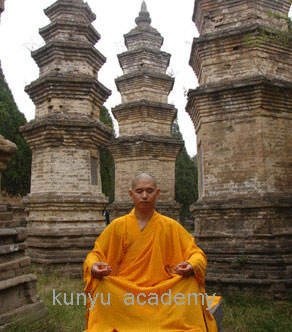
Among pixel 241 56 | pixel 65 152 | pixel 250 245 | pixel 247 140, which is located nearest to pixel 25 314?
pixel 250 245

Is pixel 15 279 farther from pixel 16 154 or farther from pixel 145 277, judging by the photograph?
pixel 16 154

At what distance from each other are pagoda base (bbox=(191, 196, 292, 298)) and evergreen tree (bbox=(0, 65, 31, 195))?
14945 millimetres

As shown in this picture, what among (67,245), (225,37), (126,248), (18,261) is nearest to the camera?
(126,248)

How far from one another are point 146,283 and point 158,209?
33.2 feet

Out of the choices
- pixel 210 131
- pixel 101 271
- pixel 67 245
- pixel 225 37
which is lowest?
pixel 67 245

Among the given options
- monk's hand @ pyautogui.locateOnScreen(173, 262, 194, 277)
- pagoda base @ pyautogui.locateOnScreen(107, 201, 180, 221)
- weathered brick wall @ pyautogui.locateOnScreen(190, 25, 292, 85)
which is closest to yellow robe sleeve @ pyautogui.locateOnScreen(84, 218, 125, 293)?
monk's hand @ pyautogui.locateOnScreen(173, 262, 194, 277)

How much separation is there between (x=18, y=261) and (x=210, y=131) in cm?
526

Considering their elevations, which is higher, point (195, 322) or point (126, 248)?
point (126, 248)

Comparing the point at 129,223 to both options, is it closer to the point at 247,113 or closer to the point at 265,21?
the point at 247,113

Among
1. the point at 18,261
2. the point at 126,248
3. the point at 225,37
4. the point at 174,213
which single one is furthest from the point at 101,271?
the point at 174,213

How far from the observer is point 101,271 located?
3504 millimetres

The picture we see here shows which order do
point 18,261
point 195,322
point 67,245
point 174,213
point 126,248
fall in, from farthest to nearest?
point 174,213 → point 67,245 → point 18,261 → point 126,248 → point 195,322

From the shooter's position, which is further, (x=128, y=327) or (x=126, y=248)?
(x=126, y=248)

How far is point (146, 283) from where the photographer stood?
377cm
